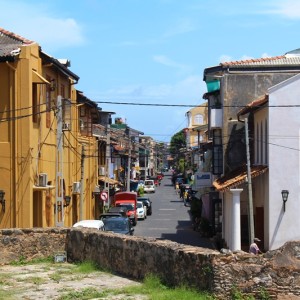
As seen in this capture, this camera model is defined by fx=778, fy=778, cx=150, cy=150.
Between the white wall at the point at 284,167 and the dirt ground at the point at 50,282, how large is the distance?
1029 centimetres

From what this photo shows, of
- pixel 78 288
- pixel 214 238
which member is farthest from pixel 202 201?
pixel 78 288

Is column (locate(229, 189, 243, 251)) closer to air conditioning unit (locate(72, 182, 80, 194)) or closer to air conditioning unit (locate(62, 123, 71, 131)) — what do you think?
air conditioning unit (locate(62, 123, 71, 131))

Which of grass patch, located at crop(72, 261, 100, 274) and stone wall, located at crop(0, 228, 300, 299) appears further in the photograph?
grass patch, located at crop(72, 261, 100, 274)

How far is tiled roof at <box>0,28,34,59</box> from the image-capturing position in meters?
27.4

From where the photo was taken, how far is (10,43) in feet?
95.6

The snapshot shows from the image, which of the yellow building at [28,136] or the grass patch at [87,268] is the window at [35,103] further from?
the grass patch at [87,268]

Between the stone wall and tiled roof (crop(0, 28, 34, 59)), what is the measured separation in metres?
8.72

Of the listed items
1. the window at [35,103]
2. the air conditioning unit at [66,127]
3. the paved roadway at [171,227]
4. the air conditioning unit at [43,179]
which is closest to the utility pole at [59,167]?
the air conditioning unit at [43,179]

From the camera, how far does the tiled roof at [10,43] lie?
27.4 meters

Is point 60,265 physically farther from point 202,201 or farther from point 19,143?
point 202,201

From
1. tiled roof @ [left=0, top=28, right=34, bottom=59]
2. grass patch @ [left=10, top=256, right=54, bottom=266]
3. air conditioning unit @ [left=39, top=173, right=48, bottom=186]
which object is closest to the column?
air conditioning unit @ [left=39, top=173, right=48, bottom=186]

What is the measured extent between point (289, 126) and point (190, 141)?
10360cm

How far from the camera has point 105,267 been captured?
18.5 meters

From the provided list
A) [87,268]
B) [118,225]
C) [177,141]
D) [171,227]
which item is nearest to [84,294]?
[87,268]
